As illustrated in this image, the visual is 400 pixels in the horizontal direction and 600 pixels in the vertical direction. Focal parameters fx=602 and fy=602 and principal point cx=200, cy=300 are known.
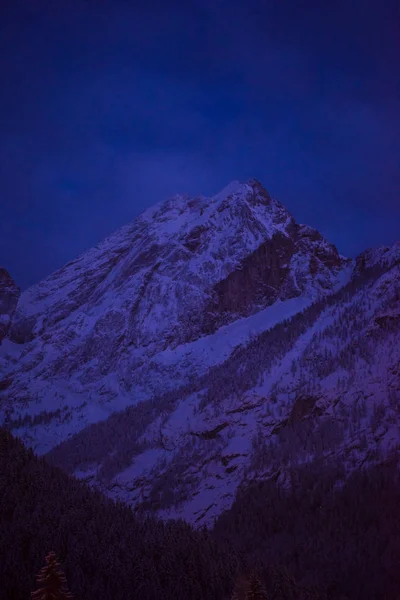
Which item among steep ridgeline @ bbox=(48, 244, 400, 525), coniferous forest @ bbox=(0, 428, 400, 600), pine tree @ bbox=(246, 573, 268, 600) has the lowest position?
pine tree @ bbox=(246, 573, 268, 600)

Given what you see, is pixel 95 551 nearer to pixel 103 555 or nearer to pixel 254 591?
pixel 103 555

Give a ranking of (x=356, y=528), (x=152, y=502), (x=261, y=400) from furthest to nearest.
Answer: (x=261, y=400)
(x=152, y=502)
(x=356, y=528)

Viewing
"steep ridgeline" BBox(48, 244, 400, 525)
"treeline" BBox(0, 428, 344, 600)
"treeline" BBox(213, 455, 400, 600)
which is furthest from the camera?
"steep ridgeline" BBox(48, 244, 400, 525)

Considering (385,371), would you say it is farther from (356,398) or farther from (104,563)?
(104,563)

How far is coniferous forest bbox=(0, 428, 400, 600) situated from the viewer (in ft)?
226

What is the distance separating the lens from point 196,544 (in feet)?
267

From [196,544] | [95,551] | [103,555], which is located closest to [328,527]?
[196,544]

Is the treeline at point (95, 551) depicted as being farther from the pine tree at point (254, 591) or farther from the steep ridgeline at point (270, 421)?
the steep ridgeline at point (270, 421)

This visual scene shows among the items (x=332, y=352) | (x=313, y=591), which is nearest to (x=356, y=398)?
(x=332, y=352)

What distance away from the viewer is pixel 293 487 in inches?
4510

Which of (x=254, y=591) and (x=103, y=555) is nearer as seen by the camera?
(x=254, y=591)

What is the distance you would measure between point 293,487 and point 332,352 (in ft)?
172

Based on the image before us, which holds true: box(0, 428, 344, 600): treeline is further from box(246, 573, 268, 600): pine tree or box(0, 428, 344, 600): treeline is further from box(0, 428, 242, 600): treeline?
box(246, 573, 268, 600): pine tree

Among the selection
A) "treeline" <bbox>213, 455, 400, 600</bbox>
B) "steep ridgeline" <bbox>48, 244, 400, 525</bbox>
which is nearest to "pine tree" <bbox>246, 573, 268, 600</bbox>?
"treeline" <bbox>213, 455, 400, 600</bbox>
